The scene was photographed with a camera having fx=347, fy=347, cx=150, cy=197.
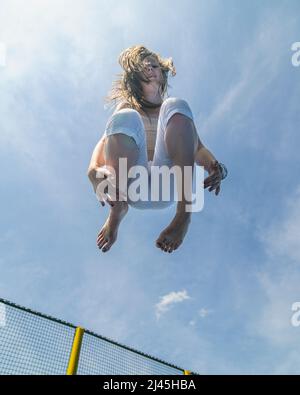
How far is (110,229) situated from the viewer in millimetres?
2801

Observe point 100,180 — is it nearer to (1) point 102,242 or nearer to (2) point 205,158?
(1) point 102,242

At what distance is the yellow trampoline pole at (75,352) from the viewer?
3.42m

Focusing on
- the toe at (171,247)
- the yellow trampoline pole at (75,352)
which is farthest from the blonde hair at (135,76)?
the yellow trampoline pole at (75,352)

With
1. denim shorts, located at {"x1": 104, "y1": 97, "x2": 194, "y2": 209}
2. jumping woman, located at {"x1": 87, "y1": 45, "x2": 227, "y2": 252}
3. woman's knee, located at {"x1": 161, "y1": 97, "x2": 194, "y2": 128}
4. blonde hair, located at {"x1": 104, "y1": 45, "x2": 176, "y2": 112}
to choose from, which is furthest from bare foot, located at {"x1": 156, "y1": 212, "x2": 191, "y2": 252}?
blonde hair, located at {"x1": 104, "y1": 45, "x2": 176, "y2": 112}

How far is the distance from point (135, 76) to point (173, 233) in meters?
1.60

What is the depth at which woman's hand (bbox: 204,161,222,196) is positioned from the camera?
2.62 m

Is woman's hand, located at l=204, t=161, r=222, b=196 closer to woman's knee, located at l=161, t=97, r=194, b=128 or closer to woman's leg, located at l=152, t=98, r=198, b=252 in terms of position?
woman's leg, located at l=152, t=98, r=198, b=252

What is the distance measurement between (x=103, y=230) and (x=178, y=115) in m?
1.13

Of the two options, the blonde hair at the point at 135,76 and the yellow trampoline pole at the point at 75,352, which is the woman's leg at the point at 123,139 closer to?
Result: the blonde hair at the point at 135,76

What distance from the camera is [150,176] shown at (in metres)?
2.61
